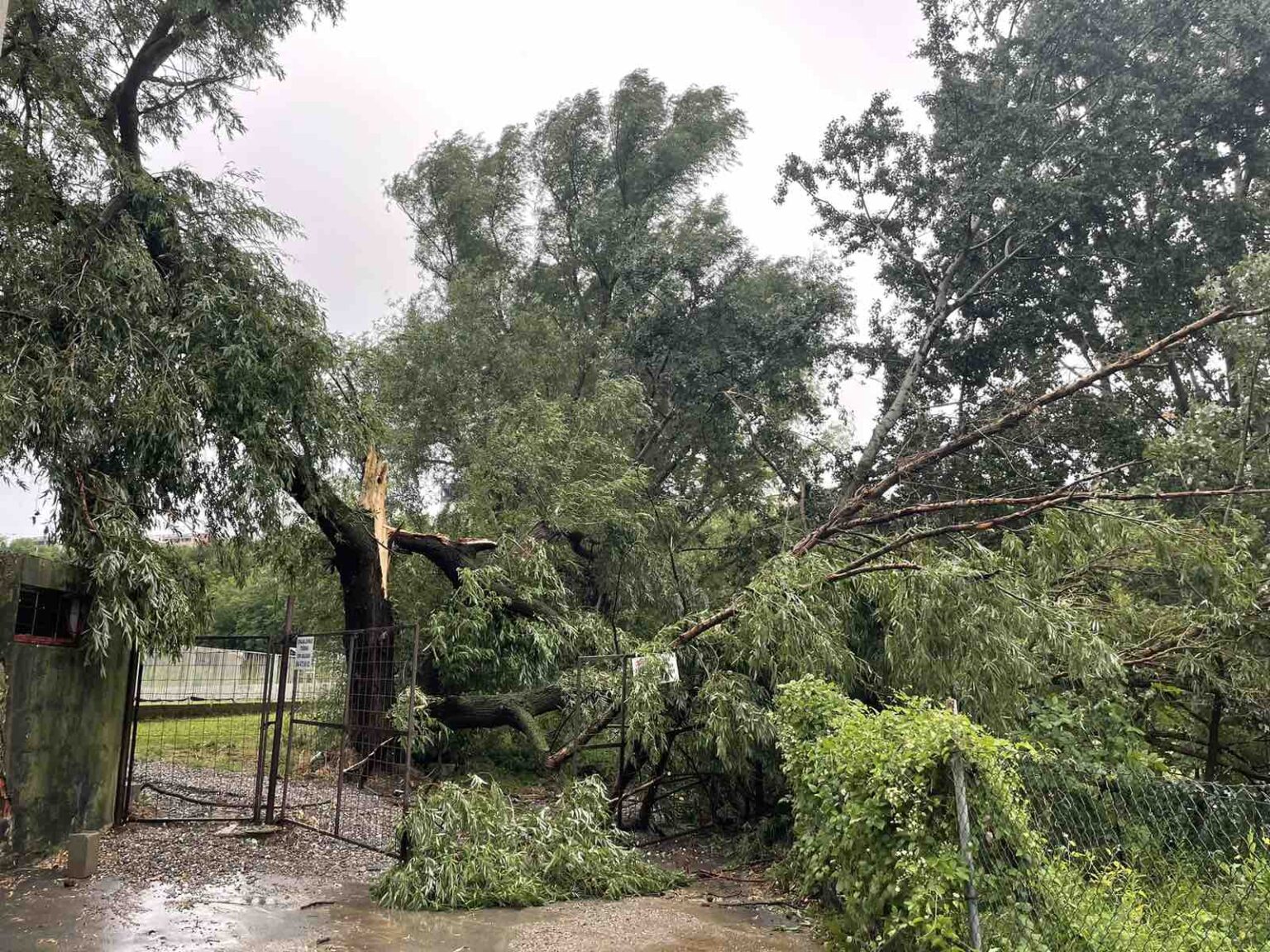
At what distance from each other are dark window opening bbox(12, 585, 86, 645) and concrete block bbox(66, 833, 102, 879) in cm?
132

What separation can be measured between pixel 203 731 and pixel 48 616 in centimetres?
662

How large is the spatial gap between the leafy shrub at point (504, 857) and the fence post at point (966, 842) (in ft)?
9.64

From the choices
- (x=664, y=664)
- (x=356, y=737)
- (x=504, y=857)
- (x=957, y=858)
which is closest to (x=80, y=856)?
(x=504, y=857)

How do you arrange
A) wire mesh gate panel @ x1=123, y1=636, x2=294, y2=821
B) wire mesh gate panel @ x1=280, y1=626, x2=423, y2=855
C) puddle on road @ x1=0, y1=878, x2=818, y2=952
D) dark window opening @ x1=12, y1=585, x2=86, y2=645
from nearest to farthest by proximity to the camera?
puddle on road @ x1=0, y1=878, x2=818, y2=952
dark window opening @ x1=12, y1=585, x2=86, y2=645
wire mesh gate panel @ x1=280, y1=626, x2=423, y2=855
wire mesh gate panel @ x1=123, y1=636, x2=294, y2=821

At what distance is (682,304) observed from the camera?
15539mm

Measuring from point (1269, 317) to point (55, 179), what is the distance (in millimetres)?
11206

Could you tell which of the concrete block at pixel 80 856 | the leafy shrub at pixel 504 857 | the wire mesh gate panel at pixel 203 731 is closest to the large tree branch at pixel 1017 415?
the leafy shrub at pixel 504 857

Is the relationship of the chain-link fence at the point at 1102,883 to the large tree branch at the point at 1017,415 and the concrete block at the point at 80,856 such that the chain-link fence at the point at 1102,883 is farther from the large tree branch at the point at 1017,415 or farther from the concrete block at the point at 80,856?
the concrete block at the point at 80,856

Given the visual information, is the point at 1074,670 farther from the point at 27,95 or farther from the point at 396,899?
the point at 27,95

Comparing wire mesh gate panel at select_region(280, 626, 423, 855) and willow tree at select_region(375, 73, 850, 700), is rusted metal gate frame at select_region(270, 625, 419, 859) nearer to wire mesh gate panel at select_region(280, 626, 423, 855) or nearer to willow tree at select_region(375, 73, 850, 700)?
wire mesh gate panel at select_region(280, 626, 423, 855)

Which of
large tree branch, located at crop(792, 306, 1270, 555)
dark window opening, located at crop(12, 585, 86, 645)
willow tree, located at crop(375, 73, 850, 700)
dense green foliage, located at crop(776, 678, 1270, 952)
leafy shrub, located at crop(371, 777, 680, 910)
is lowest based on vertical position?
leafy shrub, located at crop(371, 777, 680, 910)

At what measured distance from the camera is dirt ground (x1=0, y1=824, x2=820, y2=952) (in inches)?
189

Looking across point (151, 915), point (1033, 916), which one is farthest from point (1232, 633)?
point (151, 915)

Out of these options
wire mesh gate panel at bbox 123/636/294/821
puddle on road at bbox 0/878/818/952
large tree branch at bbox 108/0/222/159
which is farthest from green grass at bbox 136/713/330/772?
large tree branch at bbox 108/0/222/159
